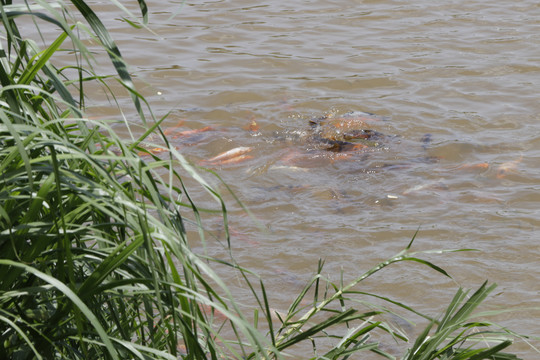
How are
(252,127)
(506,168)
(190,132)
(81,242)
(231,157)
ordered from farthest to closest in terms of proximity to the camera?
(252,127) → (190,132) → (231,157) → (506,168) → (81,242)

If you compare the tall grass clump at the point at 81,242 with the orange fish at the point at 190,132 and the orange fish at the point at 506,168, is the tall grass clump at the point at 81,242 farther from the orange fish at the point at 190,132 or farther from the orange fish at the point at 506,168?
the orange fish at the point at 190,132

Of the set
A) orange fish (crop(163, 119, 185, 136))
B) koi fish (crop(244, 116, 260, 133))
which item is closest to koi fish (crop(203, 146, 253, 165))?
koi fish (crop(244, 116, 260, 133))

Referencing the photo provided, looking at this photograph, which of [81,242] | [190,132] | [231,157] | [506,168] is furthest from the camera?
[190,132]

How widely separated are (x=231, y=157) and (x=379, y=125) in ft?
4.33

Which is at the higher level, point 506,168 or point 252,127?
point 252,127

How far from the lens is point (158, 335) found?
211 centimetres

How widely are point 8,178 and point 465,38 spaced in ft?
24.4

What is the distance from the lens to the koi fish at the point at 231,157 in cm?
576

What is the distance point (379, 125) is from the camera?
6414mm

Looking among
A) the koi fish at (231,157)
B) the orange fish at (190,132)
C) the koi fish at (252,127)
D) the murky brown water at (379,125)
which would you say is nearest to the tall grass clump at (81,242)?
the murky brown water at (379,125)

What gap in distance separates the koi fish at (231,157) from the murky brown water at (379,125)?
8cm

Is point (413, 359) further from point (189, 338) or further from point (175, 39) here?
point (175, 39)

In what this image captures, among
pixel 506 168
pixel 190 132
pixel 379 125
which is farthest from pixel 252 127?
pixel 506 168

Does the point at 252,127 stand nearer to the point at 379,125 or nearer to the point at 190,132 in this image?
the point at 190,132
